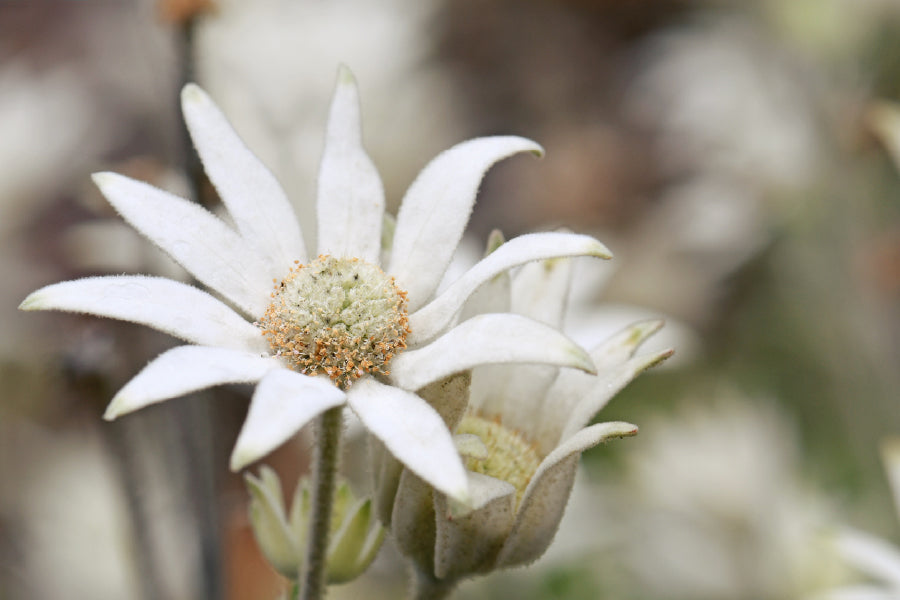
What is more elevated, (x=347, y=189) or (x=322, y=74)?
(x=322, y=74)

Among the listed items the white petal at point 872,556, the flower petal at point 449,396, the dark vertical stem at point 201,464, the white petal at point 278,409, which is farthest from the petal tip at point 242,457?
the white petal at point 872,556

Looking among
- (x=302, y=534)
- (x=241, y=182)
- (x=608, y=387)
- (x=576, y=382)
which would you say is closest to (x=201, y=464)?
(x=302, y=534)

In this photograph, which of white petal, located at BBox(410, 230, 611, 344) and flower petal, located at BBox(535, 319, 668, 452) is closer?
white petal, located at BBox(410, 230, 611, 344)

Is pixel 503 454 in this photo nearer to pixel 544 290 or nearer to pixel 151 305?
pixel 544 290

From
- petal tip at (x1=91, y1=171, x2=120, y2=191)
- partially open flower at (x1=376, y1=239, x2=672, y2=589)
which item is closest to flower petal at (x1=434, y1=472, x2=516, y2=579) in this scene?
partially open flower at (x1=376, y1=239, x2=672, y2=589)

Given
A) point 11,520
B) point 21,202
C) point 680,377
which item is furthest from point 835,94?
point 11,520

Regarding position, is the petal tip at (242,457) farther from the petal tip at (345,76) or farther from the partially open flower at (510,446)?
the petal tip at (345,76)

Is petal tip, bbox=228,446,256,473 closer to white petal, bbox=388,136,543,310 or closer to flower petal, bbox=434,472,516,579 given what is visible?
flower petal, bbox=434,472,516,579
